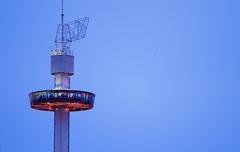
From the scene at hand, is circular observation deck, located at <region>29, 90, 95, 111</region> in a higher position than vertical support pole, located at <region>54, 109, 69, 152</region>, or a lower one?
higher

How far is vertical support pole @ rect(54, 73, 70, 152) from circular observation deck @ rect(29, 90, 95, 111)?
1447mm

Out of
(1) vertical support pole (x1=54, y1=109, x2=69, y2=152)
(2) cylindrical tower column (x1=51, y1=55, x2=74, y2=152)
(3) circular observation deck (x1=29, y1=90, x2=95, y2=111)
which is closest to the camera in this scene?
(3) circular observation deck (x1=29, y1=90, x2=95, y2=111)

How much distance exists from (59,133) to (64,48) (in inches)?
667

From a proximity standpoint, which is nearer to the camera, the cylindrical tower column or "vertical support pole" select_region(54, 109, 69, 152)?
"vertical support pole" select_region(54, 109, 69, 152)

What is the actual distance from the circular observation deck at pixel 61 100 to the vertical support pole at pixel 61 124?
4.75 ft

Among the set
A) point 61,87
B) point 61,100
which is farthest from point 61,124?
point 61,87

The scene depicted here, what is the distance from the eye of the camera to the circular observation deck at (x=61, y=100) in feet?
379

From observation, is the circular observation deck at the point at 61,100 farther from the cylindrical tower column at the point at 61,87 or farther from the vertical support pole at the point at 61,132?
the cylindrical tower column at the point at 61,87

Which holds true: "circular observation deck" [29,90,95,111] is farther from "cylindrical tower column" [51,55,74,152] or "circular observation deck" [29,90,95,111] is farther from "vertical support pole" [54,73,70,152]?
"cylindrical tower column" [51,55,74,152]

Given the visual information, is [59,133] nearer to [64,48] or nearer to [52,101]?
[52,101]

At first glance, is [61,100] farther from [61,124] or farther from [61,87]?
[61,124]

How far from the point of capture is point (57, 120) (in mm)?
117375

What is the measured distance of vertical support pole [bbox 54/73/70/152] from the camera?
11625 cm

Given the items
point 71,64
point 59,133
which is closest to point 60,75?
point 71,64
